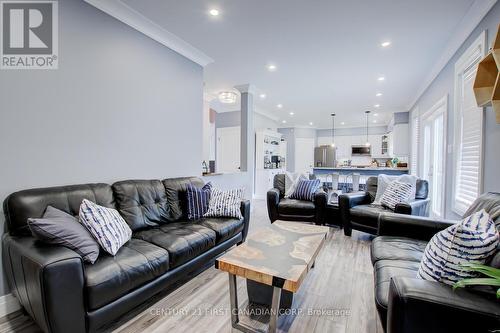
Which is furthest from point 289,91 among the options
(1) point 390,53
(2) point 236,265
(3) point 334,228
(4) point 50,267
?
(4) point 50,267

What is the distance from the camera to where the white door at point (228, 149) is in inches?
264

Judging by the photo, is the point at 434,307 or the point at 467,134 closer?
the point at 434,307

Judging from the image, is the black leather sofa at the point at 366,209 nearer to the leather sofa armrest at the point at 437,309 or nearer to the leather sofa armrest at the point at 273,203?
the leather sofa armrest at the point at 273,203

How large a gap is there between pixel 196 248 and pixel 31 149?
1606mm

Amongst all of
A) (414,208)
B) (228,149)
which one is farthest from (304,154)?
(414,208)

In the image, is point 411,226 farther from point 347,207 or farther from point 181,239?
point 181,239

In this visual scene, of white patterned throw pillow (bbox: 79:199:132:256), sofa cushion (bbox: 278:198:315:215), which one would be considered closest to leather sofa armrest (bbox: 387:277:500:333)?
white patterned throw pillow (bbox: 79:199:132:256)

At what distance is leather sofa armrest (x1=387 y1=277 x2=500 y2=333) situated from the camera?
36.9 inches

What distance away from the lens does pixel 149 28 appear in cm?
275

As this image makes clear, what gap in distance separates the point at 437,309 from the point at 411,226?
1311 mm

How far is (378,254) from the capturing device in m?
1.80

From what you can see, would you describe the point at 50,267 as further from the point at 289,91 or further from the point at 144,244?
the point at 289,91

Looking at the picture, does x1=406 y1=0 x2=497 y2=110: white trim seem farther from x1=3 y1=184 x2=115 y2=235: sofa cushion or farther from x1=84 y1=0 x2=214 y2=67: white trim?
x1=3 y1=184 x2=115 y2=235: sofa cushion

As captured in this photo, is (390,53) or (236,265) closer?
(236,265)
